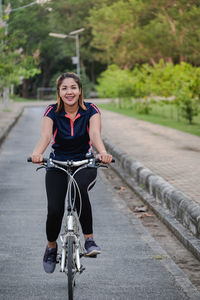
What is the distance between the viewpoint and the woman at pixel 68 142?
516cm

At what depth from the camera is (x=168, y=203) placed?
865cm

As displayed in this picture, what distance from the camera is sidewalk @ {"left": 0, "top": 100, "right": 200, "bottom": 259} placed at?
7738mm

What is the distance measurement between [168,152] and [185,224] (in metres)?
7.14

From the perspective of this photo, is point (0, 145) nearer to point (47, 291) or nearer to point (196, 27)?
point (47, 291)

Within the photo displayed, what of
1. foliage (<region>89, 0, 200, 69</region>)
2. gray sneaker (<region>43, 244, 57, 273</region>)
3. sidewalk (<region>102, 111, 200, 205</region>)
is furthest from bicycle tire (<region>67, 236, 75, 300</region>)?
foliage (<region>89, 0, 200, 69</region>)

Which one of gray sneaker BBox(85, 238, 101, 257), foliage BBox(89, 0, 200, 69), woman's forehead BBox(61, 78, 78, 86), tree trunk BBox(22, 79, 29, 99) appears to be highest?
foliage BBox(89, 0, 200, 69)

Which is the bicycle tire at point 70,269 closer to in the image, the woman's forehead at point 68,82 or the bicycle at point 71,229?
the bicycle at point 71,229

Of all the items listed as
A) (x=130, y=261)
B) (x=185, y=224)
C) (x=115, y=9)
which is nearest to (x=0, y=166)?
(x=185, y=224)

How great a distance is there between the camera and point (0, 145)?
62.6 feet

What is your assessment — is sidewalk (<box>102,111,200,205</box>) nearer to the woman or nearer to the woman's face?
the woman

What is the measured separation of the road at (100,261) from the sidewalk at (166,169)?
0.48m

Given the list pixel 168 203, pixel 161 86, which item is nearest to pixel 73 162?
pixel 168 203

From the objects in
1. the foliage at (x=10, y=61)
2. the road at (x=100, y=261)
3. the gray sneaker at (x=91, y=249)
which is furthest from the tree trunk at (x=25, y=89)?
the gray sneaker at (x=91, y=249)

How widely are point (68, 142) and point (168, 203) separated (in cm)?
375
